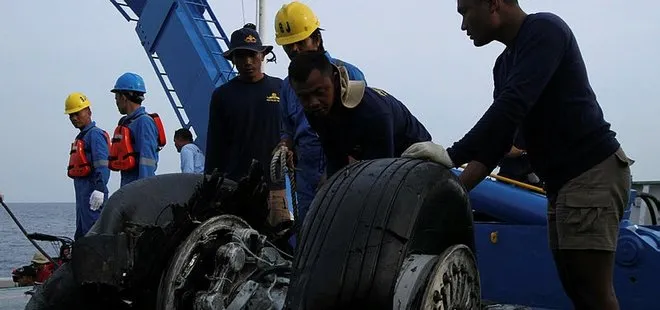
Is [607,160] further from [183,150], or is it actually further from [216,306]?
[183,150]

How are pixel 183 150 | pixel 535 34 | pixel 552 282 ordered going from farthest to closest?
pixel 183 150 → pixel 552 282 → pixel 535 34

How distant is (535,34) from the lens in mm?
2604

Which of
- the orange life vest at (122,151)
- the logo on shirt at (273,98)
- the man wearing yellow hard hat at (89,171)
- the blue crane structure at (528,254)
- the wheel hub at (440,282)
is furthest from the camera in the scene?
the man wearing yellow hard hat at (89,171)

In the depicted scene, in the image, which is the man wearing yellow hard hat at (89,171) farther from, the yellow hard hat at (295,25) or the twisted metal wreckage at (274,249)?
the twisted metal wreckage at (274,249)

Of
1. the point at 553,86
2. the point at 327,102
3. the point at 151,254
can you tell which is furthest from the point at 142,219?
the point at 553,86

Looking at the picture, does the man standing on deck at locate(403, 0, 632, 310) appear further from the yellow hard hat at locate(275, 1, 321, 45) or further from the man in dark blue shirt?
the yellow hard hat at locate(275, 1, 321, 45)

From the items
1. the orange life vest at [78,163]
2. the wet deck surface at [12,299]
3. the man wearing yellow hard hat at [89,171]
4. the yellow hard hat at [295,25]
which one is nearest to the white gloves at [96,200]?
the man wearing yellow hard hat at [89,171]

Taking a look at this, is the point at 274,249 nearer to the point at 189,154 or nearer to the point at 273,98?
the point at 273,98

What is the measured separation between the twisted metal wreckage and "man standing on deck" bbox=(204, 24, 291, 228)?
1059 mm

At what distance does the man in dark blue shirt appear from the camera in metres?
3.10

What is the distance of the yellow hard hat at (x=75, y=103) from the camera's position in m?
7.55

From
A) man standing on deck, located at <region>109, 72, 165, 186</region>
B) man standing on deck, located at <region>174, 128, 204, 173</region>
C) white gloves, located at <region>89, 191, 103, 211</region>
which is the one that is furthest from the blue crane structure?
man standing on deck, located at <region>174, 128, 204, 173</region>

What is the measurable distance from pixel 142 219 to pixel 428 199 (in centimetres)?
159

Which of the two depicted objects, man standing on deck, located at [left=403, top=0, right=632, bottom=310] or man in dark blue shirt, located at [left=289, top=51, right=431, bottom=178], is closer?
man standing on deck, located at [left=403, top=0, right=632, bottom=310]
